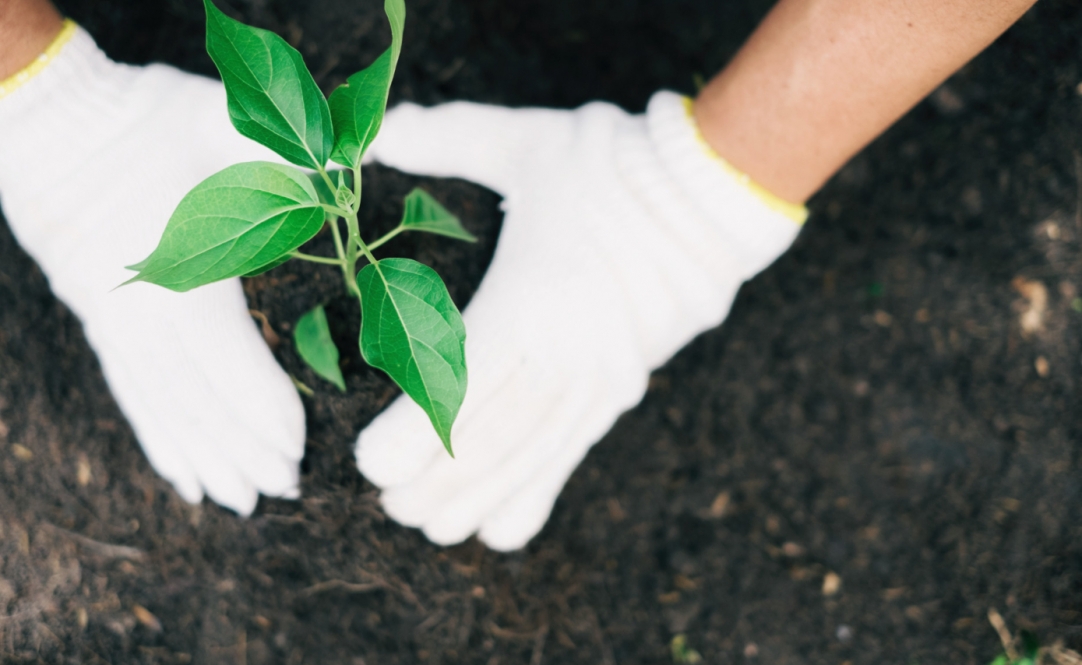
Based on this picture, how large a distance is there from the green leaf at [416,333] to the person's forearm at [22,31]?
79 cm

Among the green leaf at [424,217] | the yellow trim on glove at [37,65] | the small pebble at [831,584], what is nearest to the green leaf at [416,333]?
the green leaf at [424,217]

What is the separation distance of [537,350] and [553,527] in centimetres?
57

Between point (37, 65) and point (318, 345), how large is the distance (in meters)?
0.69

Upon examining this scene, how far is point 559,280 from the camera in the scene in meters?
1.24

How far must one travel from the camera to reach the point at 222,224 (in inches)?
28.0

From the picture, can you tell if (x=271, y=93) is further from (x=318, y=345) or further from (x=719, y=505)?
(x=719, y=505)

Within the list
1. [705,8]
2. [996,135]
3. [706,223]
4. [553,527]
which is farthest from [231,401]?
[996,135]

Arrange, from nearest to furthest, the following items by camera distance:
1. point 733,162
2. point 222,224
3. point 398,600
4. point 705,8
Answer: point 222,224 < point 733,162 < point 398,600 < point 705,8

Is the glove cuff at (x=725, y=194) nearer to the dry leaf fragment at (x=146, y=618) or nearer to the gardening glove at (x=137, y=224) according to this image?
the gardening glove at (x=137, y=224)

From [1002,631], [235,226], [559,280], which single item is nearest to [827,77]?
[559,280]

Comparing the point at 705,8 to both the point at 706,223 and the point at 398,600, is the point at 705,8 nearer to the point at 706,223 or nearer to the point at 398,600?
the point at 706,223

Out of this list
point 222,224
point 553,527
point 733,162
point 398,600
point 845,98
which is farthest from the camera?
point 553,527

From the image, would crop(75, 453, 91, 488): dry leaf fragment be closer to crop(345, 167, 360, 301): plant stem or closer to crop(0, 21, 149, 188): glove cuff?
crop(0, 21, 149, 188): glove cuff

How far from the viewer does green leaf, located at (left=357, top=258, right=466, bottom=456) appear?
2.52 ft
